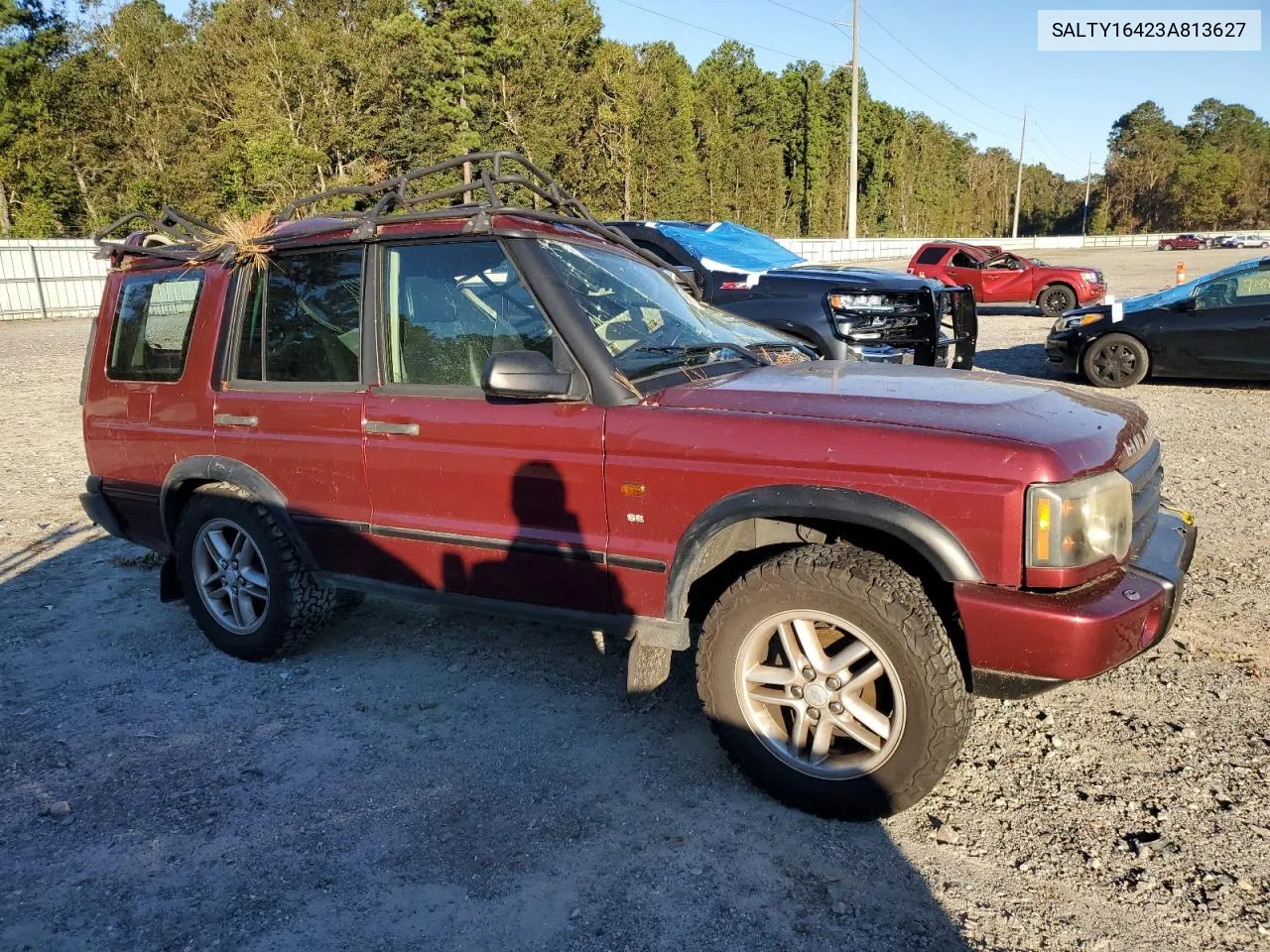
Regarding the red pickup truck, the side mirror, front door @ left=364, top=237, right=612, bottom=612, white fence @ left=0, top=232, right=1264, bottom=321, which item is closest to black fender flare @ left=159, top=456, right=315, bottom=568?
front door @ left=364, top=237, right=612, bottom=612

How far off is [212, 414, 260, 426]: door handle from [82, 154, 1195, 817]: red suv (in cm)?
1

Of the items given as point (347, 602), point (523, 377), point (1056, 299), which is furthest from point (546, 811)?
point (1056, 299)

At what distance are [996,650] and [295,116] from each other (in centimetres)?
4549

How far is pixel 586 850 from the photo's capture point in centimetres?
293

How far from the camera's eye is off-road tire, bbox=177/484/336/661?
419 cm

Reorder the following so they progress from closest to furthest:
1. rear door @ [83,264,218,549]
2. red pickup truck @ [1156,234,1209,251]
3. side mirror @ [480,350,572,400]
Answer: side mirror @ [480,350,572,400] → rear door @ [83,264,218,549] → red pickup truck @ [1156,234,1209,251]

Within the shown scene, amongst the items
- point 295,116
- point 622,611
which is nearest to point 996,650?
point 622,611

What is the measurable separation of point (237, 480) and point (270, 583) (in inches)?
19.6

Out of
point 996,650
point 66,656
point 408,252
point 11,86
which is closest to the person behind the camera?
point 996,650

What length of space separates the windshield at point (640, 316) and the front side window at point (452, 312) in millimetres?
204

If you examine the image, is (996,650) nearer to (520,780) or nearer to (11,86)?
(520,780)

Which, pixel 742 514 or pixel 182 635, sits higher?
pixel 742 514

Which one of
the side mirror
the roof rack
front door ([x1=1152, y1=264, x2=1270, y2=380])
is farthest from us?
front door ([x1=1152, y1=264, x2=1270, y2=380])

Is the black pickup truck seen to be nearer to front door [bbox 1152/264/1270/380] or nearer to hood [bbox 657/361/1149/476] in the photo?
hood [bbox 657/361/1149/476]
